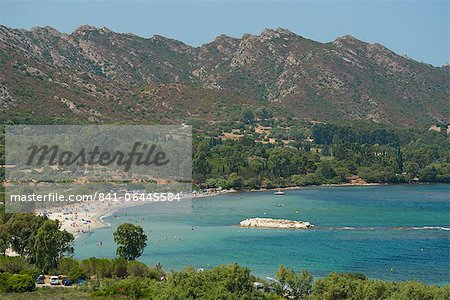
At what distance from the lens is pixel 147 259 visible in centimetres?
5050

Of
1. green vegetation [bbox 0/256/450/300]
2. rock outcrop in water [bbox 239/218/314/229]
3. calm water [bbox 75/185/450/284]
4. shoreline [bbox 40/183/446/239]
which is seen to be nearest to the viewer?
green vegetation [bbox 0/256/450/300]

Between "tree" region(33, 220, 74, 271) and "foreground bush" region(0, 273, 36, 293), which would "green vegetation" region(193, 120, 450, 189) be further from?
"foreground bush" region(0, 273, 36, 293)

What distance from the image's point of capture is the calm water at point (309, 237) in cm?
5059

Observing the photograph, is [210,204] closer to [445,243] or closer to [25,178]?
[25,178]

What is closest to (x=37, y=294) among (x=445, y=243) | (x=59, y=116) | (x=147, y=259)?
(x=147, y=259)

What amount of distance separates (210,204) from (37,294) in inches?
2097

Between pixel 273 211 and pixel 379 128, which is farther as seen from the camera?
pixel 379 128

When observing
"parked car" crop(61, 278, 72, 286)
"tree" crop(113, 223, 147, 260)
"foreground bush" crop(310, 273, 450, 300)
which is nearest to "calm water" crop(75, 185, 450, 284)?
"tree" crop(113, 223, 147, 260)

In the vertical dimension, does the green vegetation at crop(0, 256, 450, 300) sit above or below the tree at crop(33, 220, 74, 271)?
below

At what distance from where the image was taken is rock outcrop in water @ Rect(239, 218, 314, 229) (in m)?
69.4

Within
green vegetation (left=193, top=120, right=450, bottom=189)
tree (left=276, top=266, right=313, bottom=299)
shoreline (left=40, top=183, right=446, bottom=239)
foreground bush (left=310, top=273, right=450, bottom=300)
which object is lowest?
tree (left=276, top=266, right=313, bottom=299)

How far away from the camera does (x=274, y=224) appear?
69812 mm

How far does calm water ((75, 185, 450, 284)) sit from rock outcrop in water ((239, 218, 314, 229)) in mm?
1432

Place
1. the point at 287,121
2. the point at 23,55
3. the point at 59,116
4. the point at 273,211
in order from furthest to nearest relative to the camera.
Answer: the point at 287,121, the point at 23,55, the point at 59,116, the point at 273,211
